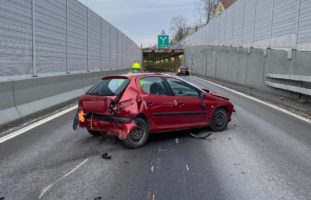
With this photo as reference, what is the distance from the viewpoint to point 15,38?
10891 mm

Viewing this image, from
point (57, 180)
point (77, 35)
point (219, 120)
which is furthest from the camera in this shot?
point (77, 35)

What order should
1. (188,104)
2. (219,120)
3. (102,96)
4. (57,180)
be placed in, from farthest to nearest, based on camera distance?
(219,120)
(188,104)
(102,96)
(57,180)

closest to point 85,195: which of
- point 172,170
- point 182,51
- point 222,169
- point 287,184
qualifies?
point 172,170

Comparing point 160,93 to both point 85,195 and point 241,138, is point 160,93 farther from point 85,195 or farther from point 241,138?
point 85,195

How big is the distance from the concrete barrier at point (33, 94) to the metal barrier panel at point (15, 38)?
0.48 m

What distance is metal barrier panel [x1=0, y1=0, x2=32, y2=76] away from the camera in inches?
401

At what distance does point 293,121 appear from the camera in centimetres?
1088

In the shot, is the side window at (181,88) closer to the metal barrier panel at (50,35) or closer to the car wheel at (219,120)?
the car wheel at (219,120)

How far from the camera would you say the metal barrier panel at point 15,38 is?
10.2 meters

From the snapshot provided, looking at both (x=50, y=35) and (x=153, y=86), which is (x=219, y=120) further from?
(x=50, y=35)

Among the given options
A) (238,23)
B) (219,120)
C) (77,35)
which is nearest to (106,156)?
(219,120)

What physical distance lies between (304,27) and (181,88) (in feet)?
30.9

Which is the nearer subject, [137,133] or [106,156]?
[106,156]

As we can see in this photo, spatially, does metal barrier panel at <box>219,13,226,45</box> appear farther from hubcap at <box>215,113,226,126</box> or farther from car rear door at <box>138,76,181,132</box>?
car rear door at <box>138,76,181,132</box>
